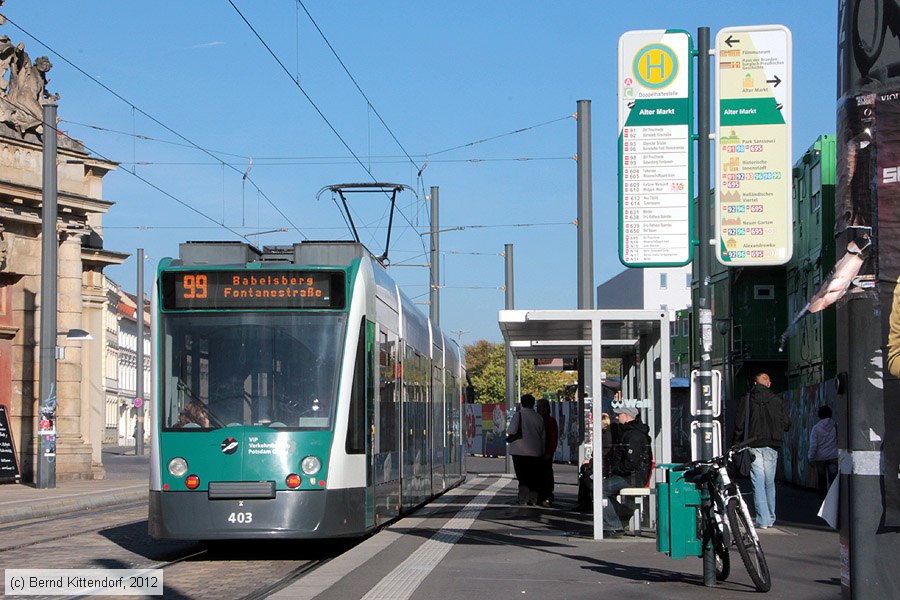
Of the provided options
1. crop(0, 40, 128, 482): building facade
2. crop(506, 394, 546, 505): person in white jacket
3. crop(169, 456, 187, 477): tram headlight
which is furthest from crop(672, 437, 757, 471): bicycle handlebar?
crop(0, 40, 128, 482): building facade

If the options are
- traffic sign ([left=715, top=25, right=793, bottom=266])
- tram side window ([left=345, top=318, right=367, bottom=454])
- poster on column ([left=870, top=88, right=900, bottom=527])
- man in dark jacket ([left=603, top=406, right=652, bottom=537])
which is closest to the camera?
poster on column ([left=870, top=88, right=900, bottom=527])

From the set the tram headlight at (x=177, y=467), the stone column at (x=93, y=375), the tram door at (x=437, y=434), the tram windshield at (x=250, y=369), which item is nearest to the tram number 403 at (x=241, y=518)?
the tram headlight at (x=177, y=467)

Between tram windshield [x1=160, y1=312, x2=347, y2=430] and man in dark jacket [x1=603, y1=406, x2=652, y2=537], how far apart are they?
132 inches

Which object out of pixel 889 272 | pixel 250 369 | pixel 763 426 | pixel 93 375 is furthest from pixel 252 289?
pixel 93 375

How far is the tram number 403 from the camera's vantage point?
1288 cm

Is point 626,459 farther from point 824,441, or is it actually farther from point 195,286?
point 824,441

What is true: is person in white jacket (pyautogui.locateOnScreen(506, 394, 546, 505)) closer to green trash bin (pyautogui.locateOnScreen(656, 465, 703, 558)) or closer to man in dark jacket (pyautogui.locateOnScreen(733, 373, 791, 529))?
man in dark jacket (pyautogui.locateOnScreen(733, 373, 791, 529))

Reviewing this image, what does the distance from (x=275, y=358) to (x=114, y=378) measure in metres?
87.7

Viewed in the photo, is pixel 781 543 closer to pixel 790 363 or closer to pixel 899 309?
pixel 899 309

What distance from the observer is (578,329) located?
54.8 feet

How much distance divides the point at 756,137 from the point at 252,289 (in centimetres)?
522

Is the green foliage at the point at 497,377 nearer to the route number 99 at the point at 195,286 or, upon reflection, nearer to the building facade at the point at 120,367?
the building facade at the point at 120,367

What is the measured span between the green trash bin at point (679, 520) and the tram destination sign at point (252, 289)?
13.7 feet

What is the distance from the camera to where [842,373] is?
15.4 feet
